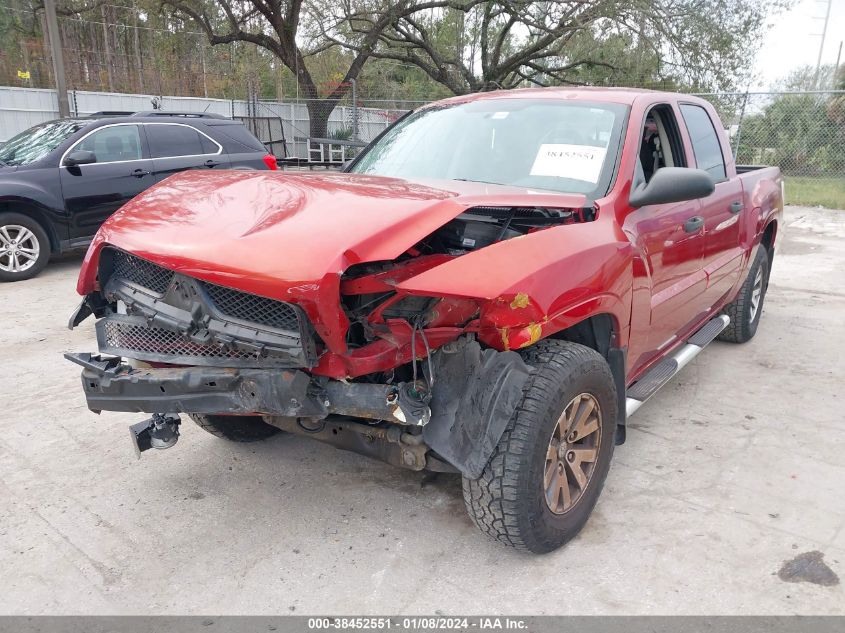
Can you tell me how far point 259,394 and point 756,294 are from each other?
4707mm

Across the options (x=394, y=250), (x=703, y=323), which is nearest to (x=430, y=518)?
(x=394, y=250)

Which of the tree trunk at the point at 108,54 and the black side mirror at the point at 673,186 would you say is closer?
the black side mirror at the point at 673,186

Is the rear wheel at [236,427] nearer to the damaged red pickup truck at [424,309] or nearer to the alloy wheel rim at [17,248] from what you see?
the damaged red pickup truck at [424,309]

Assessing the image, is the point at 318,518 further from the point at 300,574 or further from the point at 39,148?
the point at 39,148

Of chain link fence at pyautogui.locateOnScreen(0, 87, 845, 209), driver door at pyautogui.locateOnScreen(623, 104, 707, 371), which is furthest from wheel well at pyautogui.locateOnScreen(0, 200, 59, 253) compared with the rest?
chain link fence at pyautogui.locateOnScreen(0, 87, 845, 209)

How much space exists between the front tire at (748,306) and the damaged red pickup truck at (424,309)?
2116mm

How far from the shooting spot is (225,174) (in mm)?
3365

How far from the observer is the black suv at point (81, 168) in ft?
25.0

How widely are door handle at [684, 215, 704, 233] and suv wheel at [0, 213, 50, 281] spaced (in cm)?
713

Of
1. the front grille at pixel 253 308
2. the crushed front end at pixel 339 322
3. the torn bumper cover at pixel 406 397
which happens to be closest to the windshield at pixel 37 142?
the crushed front end at pixel 339 322

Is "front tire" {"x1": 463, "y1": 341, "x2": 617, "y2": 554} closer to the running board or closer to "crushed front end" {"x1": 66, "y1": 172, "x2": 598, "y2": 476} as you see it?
"crushed front end" {"x1": 66, "y1": 172, "x2": 598, "y2": 476}

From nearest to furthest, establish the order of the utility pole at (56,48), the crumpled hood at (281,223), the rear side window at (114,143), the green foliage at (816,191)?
the crumpled hood at (281,223)
the rear side window at (114,143)
the utility pole at (56,48)
the green foliage at (816,191)

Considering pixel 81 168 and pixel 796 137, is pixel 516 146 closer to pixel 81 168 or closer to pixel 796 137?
pixel 81 168

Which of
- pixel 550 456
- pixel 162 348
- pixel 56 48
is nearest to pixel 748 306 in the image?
pixel 550 456
